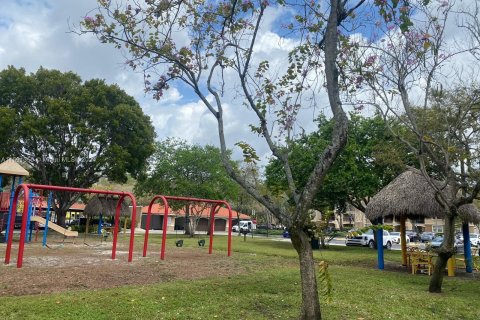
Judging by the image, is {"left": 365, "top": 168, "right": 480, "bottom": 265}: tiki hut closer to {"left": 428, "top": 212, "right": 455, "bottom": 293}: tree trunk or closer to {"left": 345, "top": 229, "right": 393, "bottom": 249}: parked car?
{"left": 428, "top": 212, "right": 455, "bottom": 293}: tree trunk

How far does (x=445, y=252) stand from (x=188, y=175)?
2971 cm

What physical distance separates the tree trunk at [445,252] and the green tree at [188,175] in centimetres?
2713

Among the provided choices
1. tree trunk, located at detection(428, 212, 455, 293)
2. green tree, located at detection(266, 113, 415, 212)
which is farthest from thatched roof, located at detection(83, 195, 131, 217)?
tree trunk, located at detection(428, 212, 455, 293)

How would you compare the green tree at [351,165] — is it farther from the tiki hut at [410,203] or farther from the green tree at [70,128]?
the green tree at [70,128]

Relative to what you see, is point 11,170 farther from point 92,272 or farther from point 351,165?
point 351,165

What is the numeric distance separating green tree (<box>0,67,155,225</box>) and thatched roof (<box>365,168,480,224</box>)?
18088mm

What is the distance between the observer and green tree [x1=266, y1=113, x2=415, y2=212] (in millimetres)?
25359

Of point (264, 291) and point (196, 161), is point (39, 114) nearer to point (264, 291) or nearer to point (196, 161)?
point (196, 161)

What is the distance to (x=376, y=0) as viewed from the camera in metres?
6.15

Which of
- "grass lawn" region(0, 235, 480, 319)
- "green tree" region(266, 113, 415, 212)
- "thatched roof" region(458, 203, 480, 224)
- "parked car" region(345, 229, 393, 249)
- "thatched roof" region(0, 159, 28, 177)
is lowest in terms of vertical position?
"grass lawn" region(0, 235, 480, 319)

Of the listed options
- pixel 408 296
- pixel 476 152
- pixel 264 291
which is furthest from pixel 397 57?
pixel 476 152

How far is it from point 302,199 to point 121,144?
25.3m

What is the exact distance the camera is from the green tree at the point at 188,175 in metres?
36.4

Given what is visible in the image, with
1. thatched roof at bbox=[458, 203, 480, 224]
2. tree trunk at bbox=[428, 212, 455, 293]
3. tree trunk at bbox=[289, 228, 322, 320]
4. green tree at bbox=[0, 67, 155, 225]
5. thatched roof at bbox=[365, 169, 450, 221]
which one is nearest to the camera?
tree trunk at bbox=[289, 228, 322, 320]
